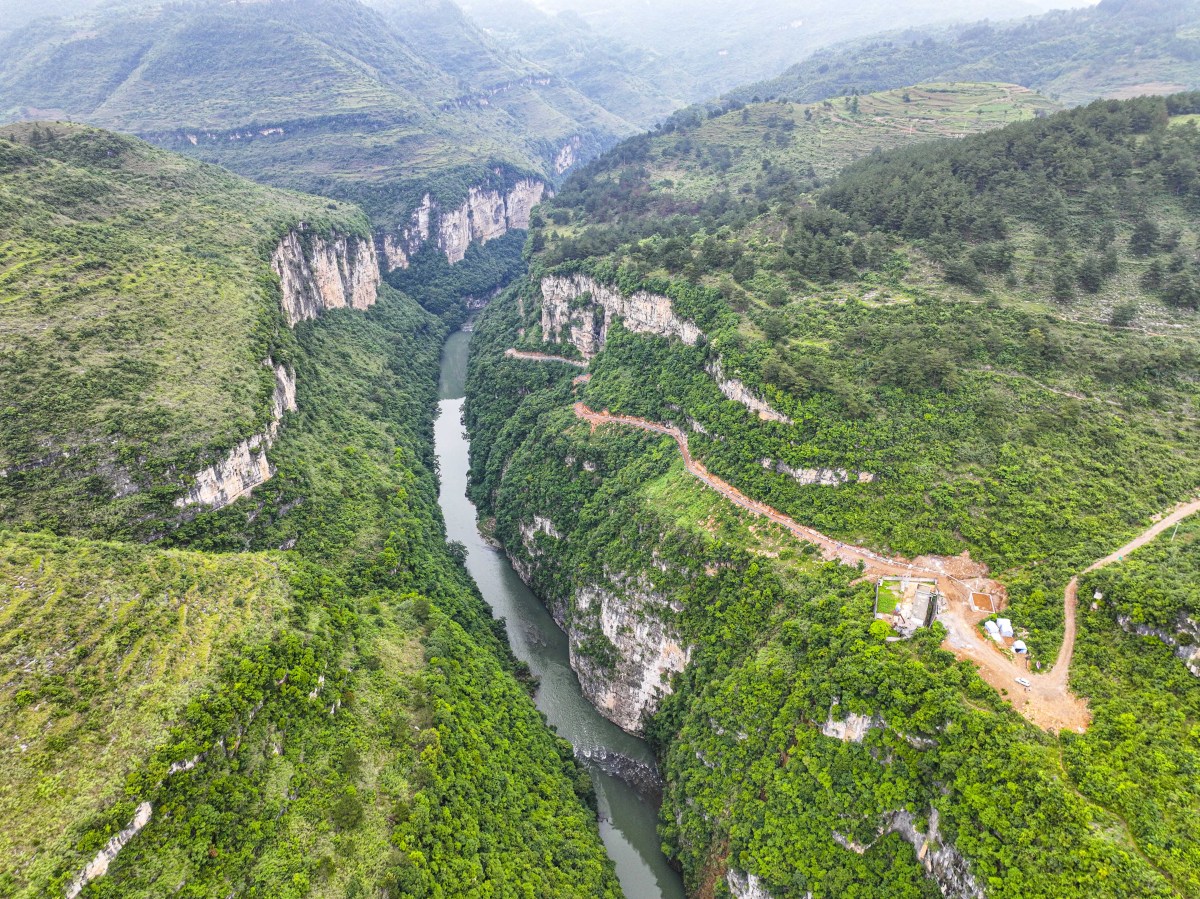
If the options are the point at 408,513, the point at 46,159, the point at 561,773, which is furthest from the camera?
the point at 46,159

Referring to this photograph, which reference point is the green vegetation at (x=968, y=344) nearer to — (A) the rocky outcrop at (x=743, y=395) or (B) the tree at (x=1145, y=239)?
(B) the tree at (x=1145, y=239)

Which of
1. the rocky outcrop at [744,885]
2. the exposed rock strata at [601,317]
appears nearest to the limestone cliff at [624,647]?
the rocky outcrop at [744,885]

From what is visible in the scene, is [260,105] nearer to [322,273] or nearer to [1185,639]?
[322,273]

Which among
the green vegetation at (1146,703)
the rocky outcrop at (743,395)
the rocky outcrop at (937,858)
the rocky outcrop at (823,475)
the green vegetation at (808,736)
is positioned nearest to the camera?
the green vegetation at (1146,703)

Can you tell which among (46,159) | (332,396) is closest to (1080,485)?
(332,396)

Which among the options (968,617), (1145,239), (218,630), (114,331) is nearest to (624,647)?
(968,617)

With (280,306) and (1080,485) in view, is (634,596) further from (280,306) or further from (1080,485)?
(280,306)

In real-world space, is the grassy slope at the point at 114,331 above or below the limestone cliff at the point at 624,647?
above
